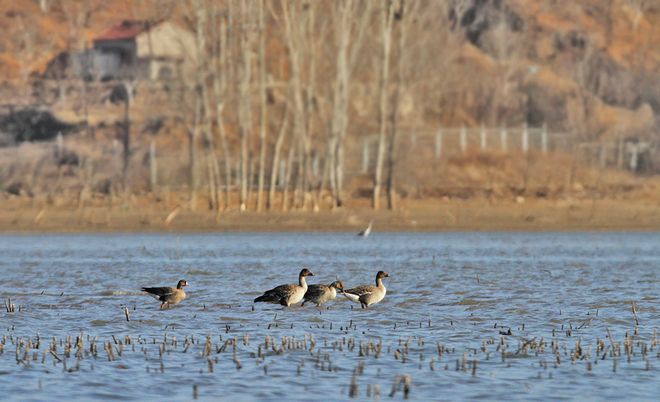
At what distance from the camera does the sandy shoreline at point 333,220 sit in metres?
54.1

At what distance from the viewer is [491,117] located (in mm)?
90500

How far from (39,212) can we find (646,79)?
5247 centimetres

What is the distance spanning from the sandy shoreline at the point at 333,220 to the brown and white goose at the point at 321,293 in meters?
29.6

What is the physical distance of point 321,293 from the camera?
23922 mm

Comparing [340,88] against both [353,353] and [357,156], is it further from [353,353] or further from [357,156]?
[353,353]

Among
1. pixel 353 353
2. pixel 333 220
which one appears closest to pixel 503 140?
pixel 333 220

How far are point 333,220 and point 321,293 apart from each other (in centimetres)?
3165

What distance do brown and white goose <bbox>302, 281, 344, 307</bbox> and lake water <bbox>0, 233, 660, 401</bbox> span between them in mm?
215

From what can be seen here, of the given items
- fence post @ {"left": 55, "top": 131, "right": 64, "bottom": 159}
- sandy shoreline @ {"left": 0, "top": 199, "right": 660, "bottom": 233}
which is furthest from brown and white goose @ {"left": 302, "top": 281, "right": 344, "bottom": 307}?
fence post @ {"left": 55, "top": 131, "right": 64, "bottom": 159}

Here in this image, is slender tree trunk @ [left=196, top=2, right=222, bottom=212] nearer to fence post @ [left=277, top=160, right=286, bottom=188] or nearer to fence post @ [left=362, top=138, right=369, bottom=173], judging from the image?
fence post @ [left=277, top=160, right=286, bottom=188]

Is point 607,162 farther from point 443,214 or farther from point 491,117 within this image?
point 443,214

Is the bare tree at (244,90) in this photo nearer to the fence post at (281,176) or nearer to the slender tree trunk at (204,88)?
the slender tree trunk at (204,88)

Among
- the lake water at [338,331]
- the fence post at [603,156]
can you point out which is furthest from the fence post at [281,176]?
the lake water at [338,331]

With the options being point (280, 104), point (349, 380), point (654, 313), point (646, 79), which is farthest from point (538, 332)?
point (646, 79)
